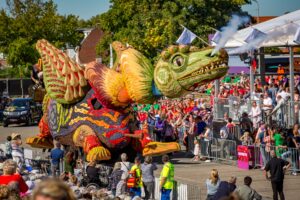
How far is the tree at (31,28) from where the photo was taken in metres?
66.1

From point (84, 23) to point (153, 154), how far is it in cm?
8511

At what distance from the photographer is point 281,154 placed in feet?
71.3

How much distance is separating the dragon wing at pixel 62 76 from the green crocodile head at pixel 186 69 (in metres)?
2.98

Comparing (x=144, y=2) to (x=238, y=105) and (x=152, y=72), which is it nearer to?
(x=238, y=105)

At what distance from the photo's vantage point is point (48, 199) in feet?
17.3

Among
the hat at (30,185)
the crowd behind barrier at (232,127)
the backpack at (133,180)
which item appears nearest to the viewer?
the hat at (30,185)

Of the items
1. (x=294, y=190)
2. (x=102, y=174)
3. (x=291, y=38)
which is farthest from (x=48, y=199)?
(x=291, y=38)

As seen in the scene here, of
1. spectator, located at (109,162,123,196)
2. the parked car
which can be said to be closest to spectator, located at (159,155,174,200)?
spectator, located at (109,162,123,196)

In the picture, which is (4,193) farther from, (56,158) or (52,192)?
(56,158)

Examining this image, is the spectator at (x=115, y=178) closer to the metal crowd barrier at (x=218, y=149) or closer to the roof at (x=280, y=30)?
the metal crowd barrier at (x=218, y=149)

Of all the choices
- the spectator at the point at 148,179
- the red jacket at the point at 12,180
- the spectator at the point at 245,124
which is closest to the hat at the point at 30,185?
the spectator at the point at 148,179

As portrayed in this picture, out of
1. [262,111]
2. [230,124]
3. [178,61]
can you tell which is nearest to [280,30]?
[262,111]

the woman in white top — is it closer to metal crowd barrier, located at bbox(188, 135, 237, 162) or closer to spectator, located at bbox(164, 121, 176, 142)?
metal crowd barrier, located at bbox(188, 135, 237, 162)

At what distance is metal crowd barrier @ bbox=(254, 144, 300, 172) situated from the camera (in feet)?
70.6
